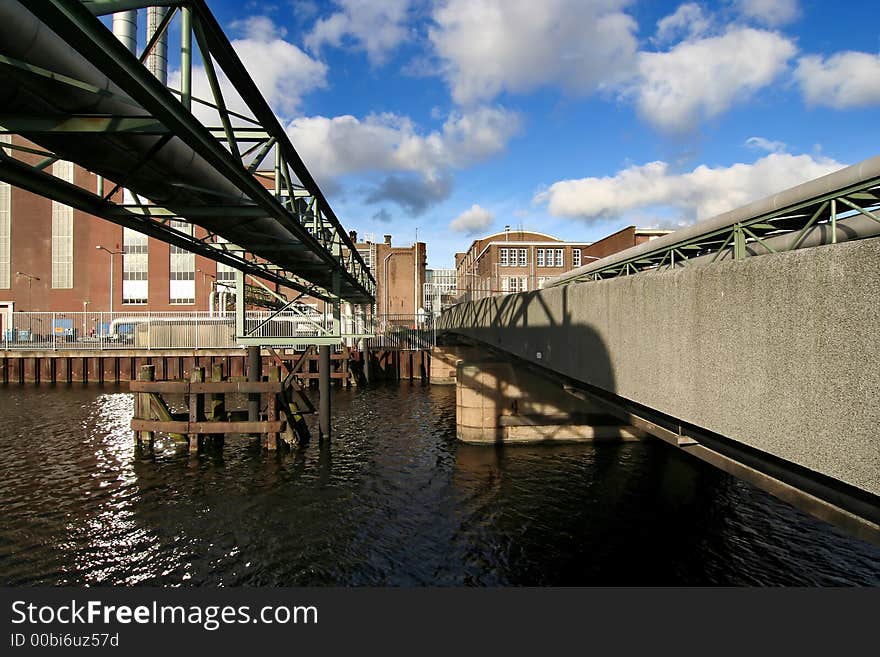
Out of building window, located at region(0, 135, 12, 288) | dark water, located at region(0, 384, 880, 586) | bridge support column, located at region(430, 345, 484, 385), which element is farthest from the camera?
building window, located at region(0, 135, 12, 288)

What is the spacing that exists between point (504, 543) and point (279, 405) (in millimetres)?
9083

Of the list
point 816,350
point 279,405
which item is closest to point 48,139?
point 816,350

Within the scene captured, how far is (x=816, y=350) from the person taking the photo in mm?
3102

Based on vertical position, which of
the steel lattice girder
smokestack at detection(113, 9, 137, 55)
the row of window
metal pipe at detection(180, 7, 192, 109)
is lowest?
the steel lattice girder

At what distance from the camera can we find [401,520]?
11180 mm

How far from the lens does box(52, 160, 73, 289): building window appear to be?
5981cm

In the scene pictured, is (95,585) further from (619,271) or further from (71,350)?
(71,350)

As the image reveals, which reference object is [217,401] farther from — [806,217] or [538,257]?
[538,257]

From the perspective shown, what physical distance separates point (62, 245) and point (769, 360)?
250ft

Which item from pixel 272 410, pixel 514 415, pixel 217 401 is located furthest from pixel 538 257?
pixel 272 410

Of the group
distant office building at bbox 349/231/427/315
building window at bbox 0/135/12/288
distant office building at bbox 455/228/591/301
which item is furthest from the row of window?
building window at bbox 0/135/12/288

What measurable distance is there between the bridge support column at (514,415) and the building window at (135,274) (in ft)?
173

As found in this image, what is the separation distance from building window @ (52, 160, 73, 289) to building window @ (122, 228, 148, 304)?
9.85 metres

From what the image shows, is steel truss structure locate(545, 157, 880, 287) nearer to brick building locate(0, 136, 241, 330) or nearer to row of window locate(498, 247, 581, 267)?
row of window locate(498, 247, 581, 267)
